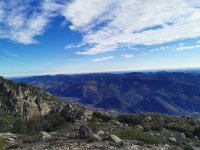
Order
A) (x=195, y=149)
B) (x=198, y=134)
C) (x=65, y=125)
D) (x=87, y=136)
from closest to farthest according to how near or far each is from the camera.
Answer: (x=87, y=136) < (x=195, y=149) < (x=65, y=125) < (x=198, y=134)

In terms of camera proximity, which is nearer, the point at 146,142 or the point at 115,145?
the point at 115,145

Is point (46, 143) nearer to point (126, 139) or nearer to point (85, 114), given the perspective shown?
point (126, 139)

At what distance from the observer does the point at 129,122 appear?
52938 mm

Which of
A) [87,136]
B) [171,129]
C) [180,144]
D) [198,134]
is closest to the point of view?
[87,136]

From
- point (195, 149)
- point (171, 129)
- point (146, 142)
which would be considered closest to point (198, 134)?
point (171, 129)

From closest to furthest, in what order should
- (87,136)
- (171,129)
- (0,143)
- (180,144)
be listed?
1. (0,143)
2. (87,136)
3. (180,144)
4. (171,129)

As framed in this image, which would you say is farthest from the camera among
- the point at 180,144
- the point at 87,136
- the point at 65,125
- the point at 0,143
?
the point at 65,125

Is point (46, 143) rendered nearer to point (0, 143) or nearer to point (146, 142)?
point (0, 143)

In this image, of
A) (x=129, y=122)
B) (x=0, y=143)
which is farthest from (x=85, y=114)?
(x=0, y=143)

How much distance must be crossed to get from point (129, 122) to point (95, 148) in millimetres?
27885

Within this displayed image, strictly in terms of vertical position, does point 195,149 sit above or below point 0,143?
below

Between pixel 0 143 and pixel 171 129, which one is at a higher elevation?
pixel 0 143

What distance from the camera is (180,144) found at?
3369 centimetres

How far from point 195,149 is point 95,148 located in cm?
1162
